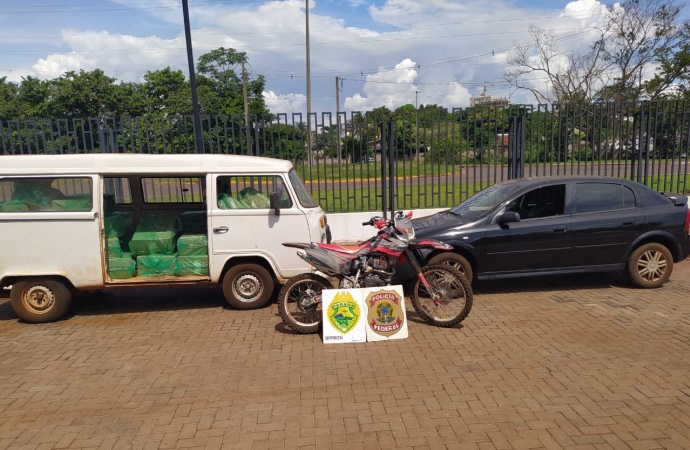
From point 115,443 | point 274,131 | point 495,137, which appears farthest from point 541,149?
point 115,443

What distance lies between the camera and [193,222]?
7.40m

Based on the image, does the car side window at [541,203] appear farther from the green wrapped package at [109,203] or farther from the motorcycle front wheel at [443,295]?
the green wrapped package at [109,203]

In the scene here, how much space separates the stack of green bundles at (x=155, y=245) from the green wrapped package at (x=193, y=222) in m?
0.17

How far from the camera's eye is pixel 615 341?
529 centimetres

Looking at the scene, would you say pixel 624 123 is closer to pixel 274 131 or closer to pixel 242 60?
pixel 274 131

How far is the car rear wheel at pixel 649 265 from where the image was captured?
283 inches

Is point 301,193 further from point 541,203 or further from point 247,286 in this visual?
point 541,203

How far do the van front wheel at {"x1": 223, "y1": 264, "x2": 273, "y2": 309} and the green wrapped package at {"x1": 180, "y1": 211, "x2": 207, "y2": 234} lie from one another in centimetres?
104

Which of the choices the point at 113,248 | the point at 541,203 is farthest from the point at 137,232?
the point at 541,203

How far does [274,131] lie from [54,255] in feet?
16.0

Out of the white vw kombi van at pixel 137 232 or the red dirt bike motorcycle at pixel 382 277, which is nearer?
the red dirt bike motorcycle at pixel 382 277

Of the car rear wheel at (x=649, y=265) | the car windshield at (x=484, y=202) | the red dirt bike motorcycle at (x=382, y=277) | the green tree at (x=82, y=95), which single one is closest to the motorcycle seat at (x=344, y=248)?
the red dirt bike motorcycle at (x=382, y=277)

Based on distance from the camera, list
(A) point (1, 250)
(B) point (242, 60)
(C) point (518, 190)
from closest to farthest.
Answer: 1. (A) point (1, 250)
2. (C) point (518, 190)
3. (B) point (242, 60)

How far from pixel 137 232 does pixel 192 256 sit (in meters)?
0.94
